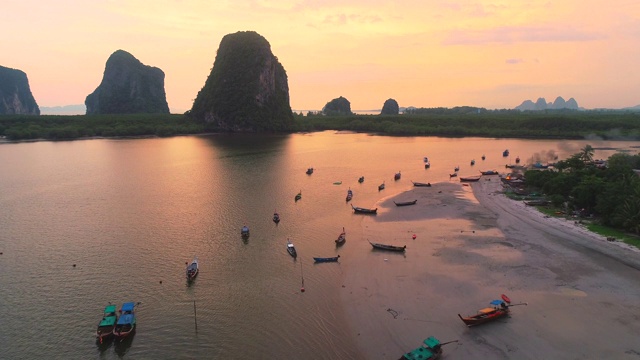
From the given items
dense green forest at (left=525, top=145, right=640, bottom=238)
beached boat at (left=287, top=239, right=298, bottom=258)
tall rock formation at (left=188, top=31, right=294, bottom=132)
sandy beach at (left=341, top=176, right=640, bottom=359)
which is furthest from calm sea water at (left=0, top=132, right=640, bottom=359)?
tall rock formation at (left=188, top=31, right=294, bottom=132)

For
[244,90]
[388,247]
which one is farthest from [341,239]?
[244,90]

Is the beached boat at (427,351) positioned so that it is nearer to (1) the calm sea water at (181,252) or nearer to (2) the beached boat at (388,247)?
(1) the calm sea water at (181,252)

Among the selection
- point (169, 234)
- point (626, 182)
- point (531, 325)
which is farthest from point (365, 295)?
point (626, 182)

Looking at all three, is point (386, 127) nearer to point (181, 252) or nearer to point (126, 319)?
point (181, 252)

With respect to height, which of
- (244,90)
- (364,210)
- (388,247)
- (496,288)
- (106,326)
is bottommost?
(106,326)

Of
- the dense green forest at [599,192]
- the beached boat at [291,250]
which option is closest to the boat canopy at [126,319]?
the beached boat at [291,250]

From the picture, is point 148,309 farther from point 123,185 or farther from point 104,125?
point 104,125
